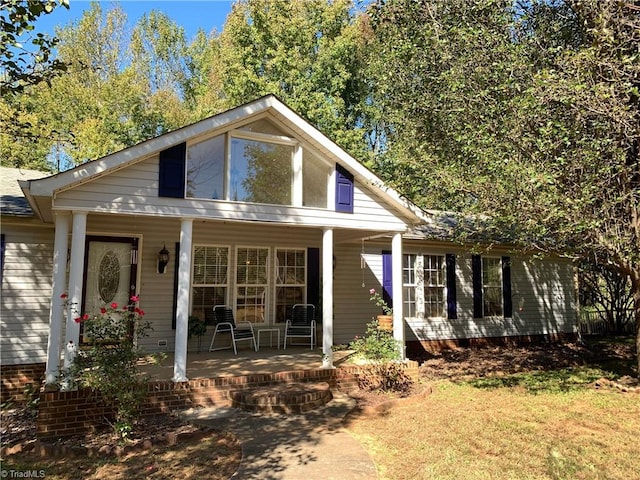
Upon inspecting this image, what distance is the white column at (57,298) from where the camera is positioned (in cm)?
583

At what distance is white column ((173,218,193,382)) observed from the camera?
20.5ft

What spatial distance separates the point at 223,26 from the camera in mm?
24891

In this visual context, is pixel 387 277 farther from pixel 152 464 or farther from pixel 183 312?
pixel 152 464

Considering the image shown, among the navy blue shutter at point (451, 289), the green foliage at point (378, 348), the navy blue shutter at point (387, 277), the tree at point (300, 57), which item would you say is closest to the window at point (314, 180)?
the green foliage at point (378, 348)

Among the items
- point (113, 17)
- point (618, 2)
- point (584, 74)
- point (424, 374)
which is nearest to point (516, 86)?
point (584, 74)

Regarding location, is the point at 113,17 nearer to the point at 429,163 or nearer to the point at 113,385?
the point at 429,163

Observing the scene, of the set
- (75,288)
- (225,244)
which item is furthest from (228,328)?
(75,288)


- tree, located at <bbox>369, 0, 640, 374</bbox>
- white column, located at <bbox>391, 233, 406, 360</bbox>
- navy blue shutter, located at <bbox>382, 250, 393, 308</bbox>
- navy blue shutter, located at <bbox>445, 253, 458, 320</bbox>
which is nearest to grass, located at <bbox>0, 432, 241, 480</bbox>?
white column, located at <bbox>391, 233, 406, 360</bbox>

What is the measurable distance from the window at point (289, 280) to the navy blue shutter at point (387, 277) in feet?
6.67

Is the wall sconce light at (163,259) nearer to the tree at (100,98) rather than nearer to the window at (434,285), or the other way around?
the window at (434,285)

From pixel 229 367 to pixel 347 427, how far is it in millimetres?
2552

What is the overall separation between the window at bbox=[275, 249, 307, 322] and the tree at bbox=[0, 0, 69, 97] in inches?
217

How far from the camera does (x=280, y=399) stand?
6.09m

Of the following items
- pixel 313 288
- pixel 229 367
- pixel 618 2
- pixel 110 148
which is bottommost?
pixel 229 367
